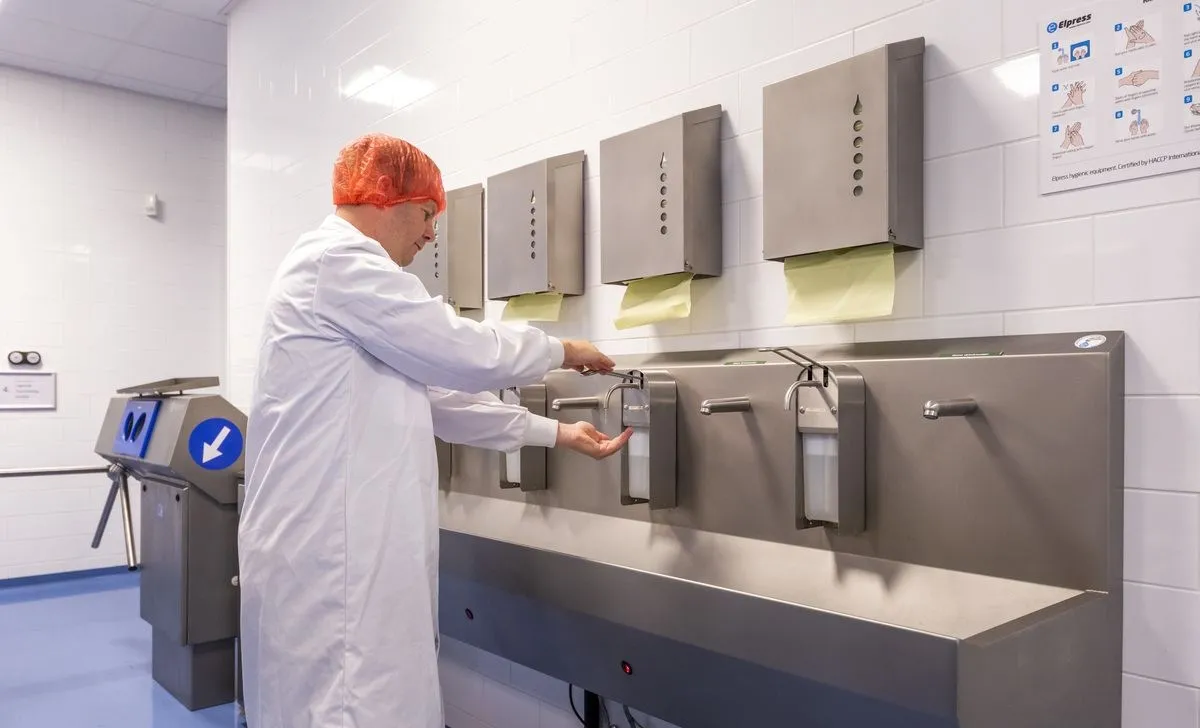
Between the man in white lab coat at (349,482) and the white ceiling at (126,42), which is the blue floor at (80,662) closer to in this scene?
the man in white lab coat at (349,482)

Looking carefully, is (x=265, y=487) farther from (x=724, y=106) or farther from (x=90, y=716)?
(x=90, y=716)

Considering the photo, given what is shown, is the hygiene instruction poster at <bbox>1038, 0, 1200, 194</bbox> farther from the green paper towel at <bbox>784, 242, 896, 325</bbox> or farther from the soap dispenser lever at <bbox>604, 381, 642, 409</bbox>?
the soap dispenser lever at <bbox>604, 381, 642, 409</bbox>

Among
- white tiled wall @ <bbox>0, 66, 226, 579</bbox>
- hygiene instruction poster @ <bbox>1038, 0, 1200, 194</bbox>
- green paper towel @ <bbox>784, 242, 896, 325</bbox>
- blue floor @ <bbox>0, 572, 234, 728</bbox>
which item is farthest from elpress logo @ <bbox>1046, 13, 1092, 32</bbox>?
white tiled wall @ <bbox>0, 66, 226, 579</bbox>

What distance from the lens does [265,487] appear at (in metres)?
1.57

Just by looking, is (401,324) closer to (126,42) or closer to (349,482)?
(349,482)

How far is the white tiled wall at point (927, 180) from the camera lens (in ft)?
3.98

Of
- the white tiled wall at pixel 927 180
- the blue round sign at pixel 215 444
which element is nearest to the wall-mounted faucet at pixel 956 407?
the white tiled wall at pixel 927 180

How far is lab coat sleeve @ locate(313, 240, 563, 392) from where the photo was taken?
151 centimetres


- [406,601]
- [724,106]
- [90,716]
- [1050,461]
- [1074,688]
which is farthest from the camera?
[90,716]

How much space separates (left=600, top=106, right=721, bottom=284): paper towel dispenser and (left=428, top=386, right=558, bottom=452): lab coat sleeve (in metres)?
0.38

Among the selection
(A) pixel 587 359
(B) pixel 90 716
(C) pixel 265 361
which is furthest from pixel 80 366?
(A) pixel 587 359

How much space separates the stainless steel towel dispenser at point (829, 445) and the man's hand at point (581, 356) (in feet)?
1.21

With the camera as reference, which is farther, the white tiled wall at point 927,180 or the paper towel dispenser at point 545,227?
the paper towel dispenser at point 545,227

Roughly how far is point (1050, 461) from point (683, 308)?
80 centimetres
